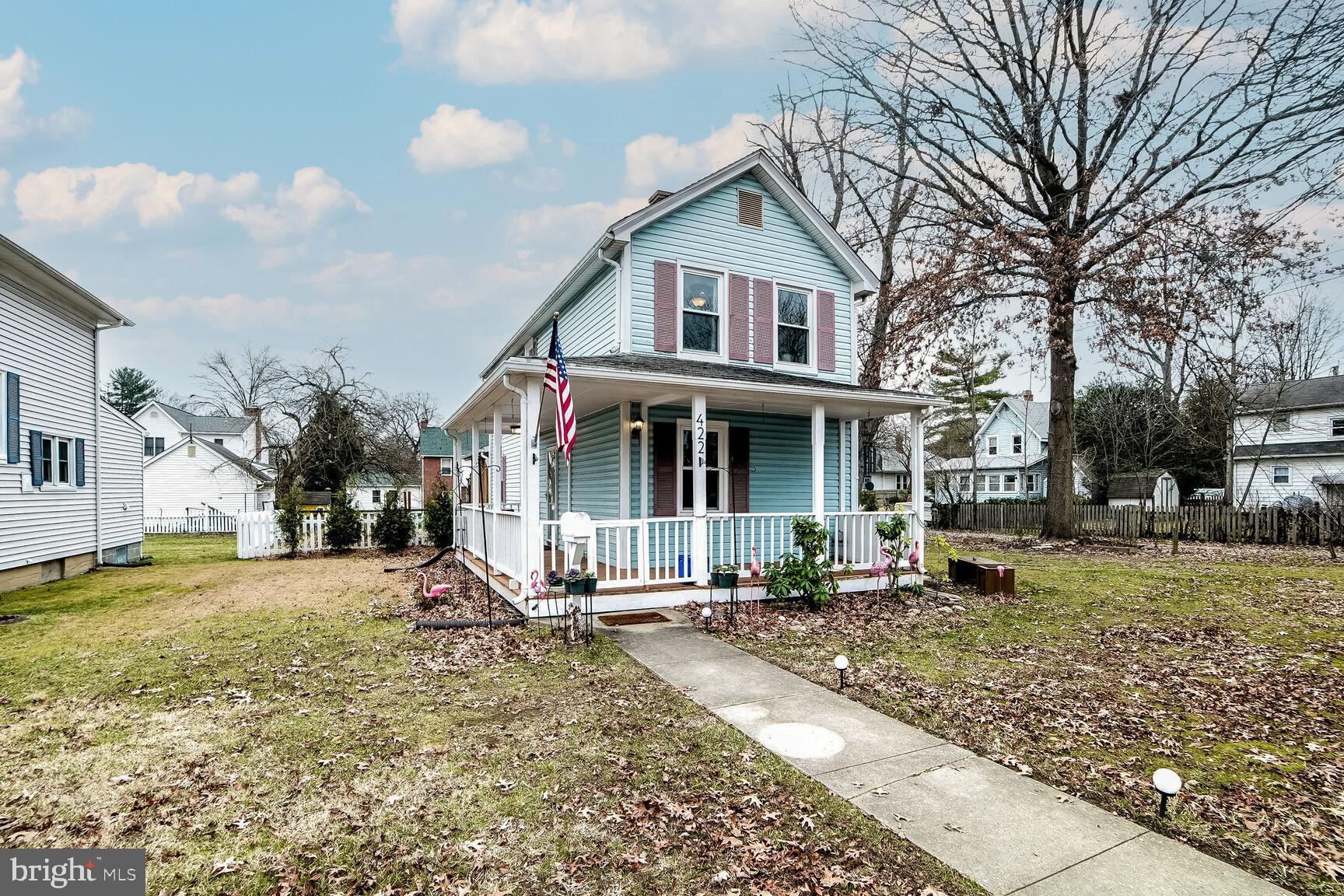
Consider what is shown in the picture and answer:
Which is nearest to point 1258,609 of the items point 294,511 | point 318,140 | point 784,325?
point 784,325

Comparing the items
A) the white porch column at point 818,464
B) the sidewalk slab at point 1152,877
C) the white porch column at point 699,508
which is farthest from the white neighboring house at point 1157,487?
the sidewalk slab at point 1152,877

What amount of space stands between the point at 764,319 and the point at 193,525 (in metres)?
28.0

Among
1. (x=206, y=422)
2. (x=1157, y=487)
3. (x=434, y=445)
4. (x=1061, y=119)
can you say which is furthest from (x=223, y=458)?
(x=1157, y=487)

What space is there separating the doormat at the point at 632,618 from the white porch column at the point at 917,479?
15.4 feet

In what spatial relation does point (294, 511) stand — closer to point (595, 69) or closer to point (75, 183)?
point (75, 183)

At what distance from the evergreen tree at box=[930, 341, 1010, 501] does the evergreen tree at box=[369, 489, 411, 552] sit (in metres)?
25.0

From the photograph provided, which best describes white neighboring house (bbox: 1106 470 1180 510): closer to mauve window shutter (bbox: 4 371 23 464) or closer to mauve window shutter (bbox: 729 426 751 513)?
mauve window shutter (bbox: 729 426 751 513)

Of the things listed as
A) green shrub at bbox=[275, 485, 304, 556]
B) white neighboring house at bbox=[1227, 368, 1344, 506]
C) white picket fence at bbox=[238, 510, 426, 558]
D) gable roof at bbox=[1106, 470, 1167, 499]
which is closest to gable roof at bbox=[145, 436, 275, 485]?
white picket fence at bbox=[238, 510, 426, 558]

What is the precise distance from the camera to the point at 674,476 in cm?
1048

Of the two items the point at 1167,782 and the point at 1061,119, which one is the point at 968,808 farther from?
the point at 1061,119

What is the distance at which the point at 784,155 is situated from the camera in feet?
72.2

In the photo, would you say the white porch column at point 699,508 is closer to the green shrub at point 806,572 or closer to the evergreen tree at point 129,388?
the green shrub at point 806,572

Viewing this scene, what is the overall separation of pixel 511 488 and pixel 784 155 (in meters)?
15.9

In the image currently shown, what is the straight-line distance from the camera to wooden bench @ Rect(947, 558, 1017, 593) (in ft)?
32.7
